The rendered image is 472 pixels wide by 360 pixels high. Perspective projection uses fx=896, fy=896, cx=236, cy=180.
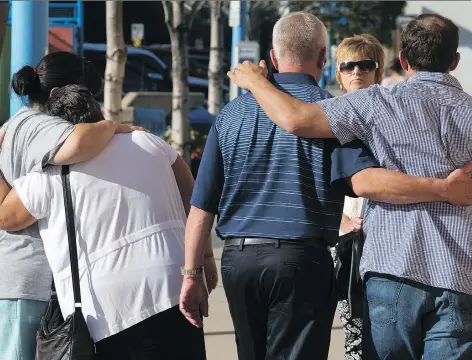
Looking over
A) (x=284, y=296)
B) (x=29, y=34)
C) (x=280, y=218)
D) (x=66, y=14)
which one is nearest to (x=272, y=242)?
(x=280, y=218)

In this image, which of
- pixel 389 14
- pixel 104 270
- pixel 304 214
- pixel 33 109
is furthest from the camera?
pixel 389 14

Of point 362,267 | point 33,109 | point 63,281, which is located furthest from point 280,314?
point 33,109

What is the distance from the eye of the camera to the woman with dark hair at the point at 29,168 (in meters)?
3.47

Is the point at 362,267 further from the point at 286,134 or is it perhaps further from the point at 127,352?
the point at 127,352

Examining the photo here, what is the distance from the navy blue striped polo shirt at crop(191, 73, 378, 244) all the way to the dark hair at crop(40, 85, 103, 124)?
0.56m

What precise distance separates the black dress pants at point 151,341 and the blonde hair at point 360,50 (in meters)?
1.80

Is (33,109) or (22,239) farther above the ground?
(33,109)

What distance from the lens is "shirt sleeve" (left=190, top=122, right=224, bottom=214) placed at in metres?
3.39

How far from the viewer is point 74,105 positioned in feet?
11.7

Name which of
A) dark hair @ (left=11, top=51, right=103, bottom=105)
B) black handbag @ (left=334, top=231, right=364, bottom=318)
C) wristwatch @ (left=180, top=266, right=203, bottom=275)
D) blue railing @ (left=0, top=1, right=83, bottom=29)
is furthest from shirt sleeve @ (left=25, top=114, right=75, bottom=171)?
blue railing @ (left=0, top=1, right=83, bottom=29)

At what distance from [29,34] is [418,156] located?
239 inches

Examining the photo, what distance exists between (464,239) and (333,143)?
570 mm

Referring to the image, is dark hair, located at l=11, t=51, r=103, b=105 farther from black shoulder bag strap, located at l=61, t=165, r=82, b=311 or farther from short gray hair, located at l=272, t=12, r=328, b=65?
short gray hair, located at l=272, t=12, r=328, b=65

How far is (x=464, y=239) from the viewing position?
9.73ft
